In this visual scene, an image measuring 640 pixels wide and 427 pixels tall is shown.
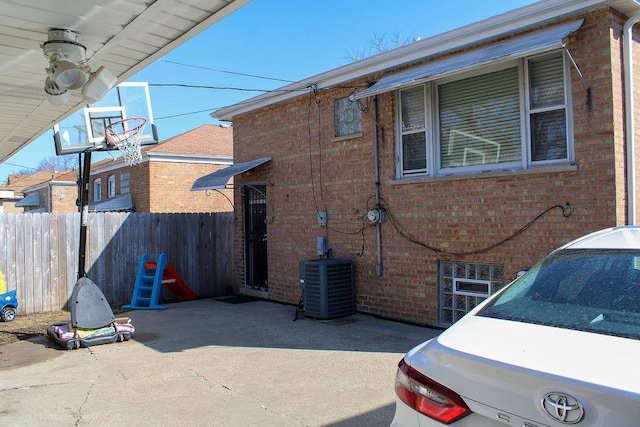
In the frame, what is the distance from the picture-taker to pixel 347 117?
941cm

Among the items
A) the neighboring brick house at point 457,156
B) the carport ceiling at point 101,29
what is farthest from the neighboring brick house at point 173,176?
the carport ceiling at point 101,29

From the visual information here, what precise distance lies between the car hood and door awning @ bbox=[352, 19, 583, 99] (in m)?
4.45

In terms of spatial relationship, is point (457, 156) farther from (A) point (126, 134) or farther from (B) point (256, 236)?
(B) point (256, 236)

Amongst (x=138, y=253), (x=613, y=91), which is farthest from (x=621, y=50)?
(x=138, y=253)

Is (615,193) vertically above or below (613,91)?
below

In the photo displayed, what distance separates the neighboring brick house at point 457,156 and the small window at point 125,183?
11.9m

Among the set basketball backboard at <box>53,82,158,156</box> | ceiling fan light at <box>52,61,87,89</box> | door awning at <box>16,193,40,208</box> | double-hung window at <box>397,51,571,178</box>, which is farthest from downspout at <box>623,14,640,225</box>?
door awning at <box>16,193,40,208</box>

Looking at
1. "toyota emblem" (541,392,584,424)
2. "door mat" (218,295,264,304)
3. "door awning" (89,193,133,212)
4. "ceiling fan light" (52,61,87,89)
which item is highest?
"ceiling fan light" (52,61,87,89)

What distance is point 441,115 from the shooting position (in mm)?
7965

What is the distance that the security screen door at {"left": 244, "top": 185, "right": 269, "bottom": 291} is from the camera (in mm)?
11703

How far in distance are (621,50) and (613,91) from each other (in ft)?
2.09

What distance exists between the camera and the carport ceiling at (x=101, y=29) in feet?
13.0

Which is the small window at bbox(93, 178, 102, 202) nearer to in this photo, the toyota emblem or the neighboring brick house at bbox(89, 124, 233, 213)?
the neighboring brick house at bbox(89, 124, 233, 213)

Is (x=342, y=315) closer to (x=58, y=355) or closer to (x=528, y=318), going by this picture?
(x=58, y=355)
